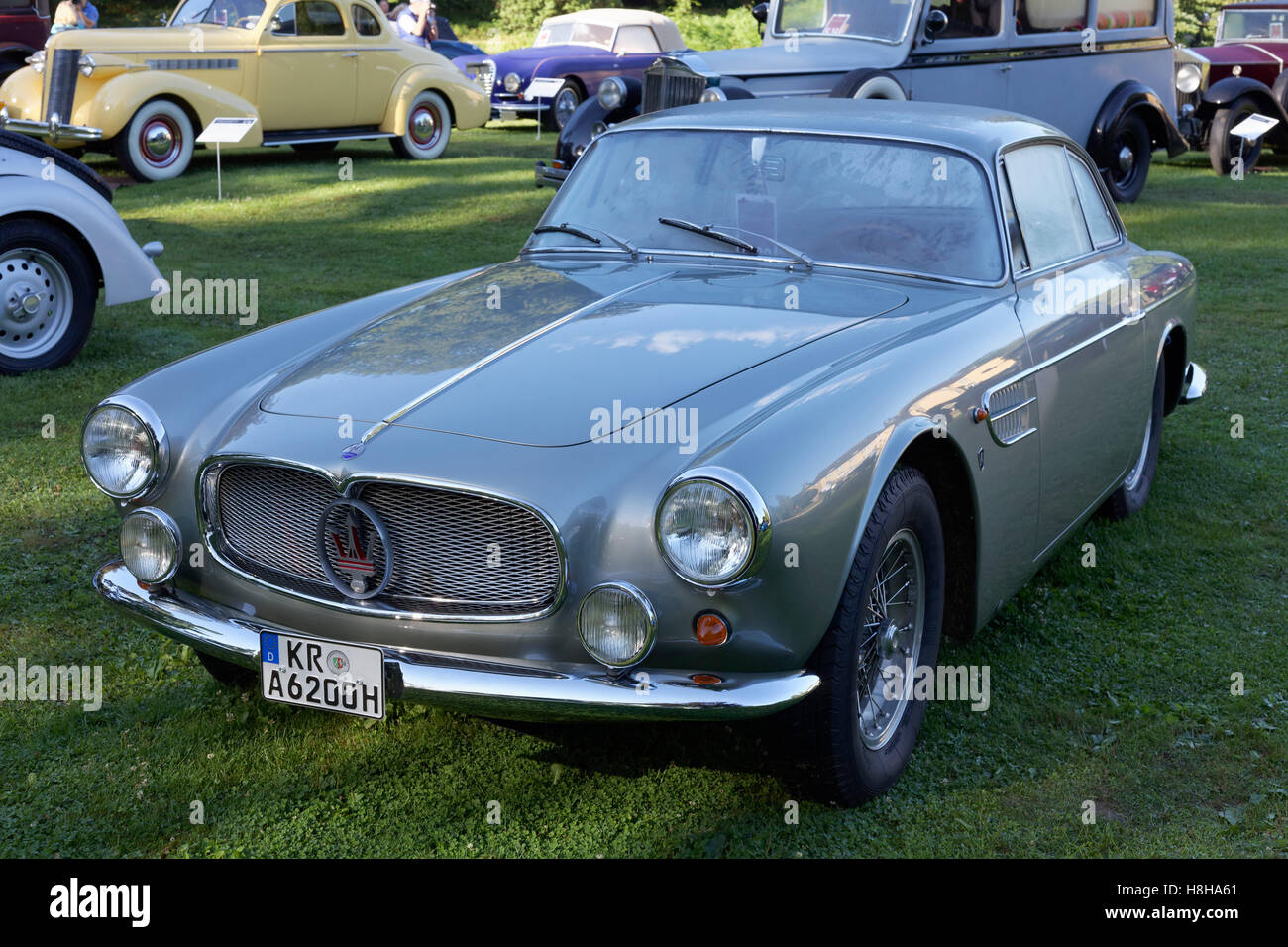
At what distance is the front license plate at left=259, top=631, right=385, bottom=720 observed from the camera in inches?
109

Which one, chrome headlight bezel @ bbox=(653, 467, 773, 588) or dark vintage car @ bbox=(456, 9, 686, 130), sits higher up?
dark vintage car @ bbox=(456, 9, 686, 130)

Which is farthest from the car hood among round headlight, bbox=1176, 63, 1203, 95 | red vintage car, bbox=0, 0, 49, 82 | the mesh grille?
red vintage car, bbox=0, 0, 49, 82

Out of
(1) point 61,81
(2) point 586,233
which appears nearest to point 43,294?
(2) point 586,233

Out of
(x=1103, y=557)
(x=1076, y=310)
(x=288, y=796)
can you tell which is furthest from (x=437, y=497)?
(x=1103, y=557)

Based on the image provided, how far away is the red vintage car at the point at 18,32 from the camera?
16.1 m

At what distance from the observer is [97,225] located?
6715mm

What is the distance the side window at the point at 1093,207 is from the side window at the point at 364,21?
12.0m

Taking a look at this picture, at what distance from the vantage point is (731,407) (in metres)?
2.90

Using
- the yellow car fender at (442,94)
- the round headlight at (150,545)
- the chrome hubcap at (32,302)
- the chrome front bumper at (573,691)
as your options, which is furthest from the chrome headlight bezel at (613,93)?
the chrome front bumper at (573,691)

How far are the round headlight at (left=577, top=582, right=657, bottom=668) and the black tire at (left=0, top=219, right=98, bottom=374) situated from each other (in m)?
5.03

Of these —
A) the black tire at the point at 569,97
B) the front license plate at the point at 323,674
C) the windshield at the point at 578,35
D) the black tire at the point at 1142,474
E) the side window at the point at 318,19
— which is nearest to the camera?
the front license plate at the point at 323,674

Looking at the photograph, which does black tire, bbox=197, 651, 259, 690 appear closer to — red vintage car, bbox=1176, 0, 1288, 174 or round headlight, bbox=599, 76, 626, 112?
round headlight, bbox=599, 76, 626, 112

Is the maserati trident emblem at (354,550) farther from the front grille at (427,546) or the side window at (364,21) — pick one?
the side window at (364,21)

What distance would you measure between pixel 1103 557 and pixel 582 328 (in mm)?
2365
